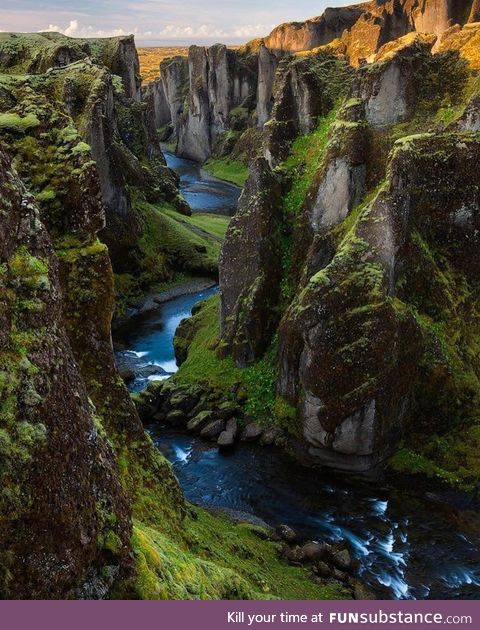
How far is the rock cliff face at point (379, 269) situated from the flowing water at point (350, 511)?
206 cm

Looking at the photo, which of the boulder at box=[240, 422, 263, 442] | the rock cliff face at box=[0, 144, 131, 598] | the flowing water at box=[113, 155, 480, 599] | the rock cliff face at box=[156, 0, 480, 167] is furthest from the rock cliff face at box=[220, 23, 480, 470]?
the rock cliff face at box=[156, 0, 480, 167]

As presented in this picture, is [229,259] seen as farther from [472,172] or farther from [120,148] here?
[120,148]

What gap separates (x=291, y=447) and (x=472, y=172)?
18188 mm

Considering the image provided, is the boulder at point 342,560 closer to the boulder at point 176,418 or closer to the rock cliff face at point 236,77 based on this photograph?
the boulder at point 176,418

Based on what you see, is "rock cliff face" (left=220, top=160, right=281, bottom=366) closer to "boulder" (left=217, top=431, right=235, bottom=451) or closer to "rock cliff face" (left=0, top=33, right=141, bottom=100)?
"boulder" (left=217, top=431, right=235, bottom=451)

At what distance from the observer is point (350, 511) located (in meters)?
28.7

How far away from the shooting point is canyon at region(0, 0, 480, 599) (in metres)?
11.3

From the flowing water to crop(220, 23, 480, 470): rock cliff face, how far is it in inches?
81.0

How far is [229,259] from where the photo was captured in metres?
41.5

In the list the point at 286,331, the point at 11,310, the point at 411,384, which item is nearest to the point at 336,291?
the point at 286,331

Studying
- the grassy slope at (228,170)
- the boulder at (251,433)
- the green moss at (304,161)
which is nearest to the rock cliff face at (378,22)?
the grassy slope at (228,170)

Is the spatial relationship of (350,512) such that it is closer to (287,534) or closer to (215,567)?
(287,534)

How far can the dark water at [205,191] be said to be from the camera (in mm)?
104500

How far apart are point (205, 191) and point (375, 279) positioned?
296 feet
